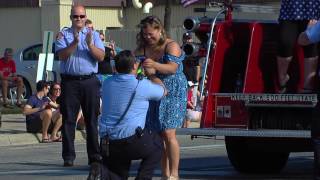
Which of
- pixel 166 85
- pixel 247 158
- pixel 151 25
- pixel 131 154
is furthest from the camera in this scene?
pixel 247 158

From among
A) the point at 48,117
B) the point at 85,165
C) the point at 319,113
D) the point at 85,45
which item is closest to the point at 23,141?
the point at 48,117

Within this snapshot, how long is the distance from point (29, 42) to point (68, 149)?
26.4 meters

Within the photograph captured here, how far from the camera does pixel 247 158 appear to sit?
11.6 meters

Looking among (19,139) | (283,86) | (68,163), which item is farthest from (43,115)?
(283,86)

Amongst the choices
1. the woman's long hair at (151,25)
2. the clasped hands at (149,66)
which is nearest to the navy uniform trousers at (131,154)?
the clasped hands at (149,66)

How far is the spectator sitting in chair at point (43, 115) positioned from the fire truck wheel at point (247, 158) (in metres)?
5.92

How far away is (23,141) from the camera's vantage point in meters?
17.2

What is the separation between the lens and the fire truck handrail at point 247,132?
9.96 m

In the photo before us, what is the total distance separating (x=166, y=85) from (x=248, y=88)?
140cm

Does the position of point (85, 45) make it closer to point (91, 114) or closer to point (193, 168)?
point (91, 114)

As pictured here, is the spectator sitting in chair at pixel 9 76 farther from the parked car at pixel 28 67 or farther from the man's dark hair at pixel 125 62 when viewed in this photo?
the man's dark hair at pixel 125 62

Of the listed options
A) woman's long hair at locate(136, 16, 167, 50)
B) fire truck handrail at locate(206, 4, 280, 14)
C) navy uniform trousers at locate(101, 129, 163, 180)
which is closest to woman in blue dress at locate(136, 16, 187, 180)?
woman's long hair at locate(136, 16, 167, 50)

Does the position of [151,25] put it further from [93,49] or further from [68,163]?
[68,163]

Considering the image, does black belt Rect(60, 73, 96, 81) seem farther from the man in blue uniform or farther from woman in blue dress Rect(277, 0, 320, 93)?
the man in blue uniform
